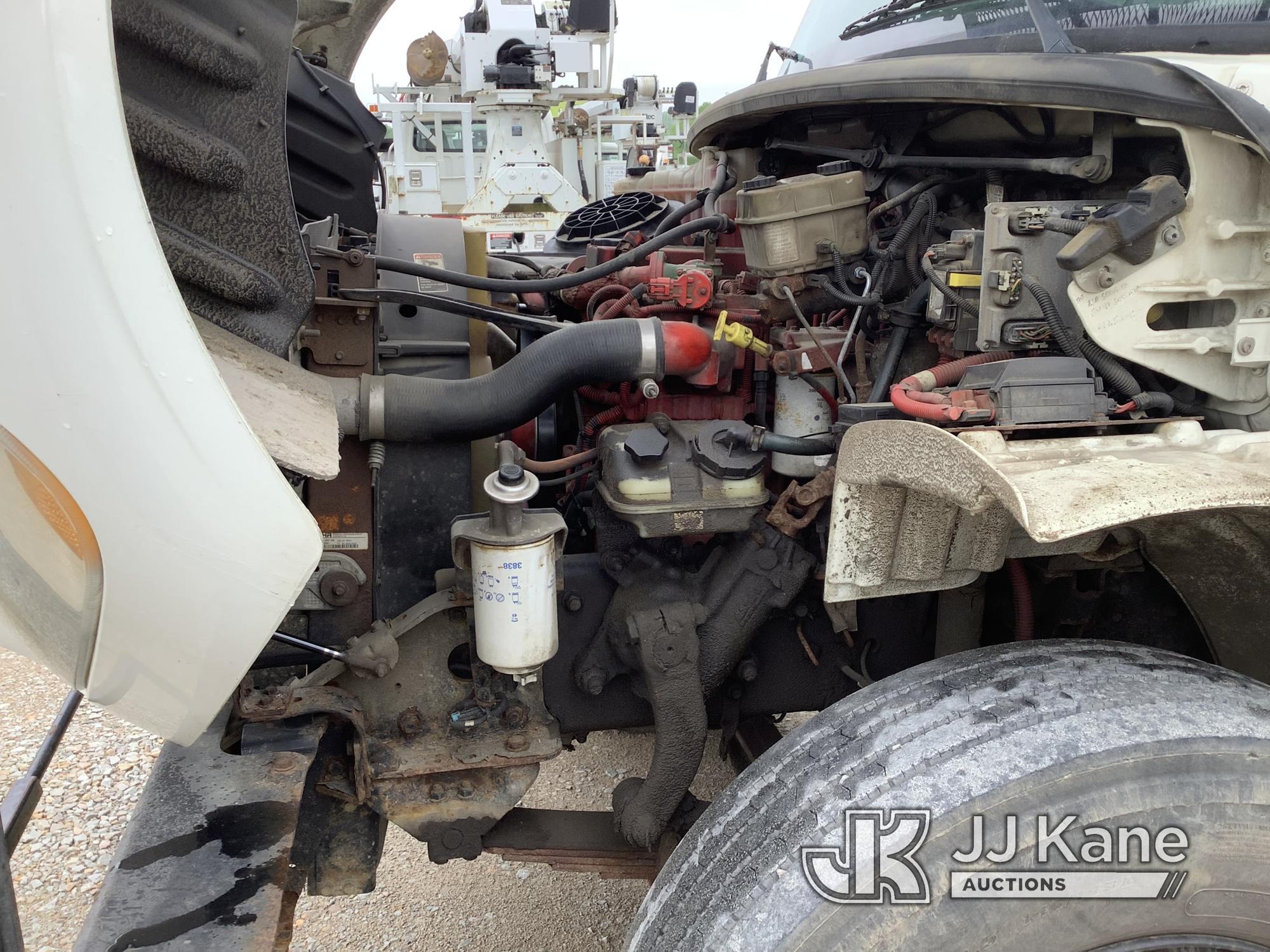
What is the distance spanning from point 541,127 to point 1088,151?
10864mm

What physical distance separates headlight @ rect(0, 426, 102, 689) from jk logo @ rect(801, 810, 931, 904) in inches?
36.7

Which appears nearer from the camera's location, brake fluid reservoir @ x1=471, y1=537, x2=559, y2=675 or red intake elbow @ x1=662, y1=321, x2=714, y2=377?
brake fluid reservoir @ x1=471, y1=537, x2=559, y2=675

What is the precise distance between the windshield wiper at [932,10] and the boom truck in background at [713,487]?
0.04ft

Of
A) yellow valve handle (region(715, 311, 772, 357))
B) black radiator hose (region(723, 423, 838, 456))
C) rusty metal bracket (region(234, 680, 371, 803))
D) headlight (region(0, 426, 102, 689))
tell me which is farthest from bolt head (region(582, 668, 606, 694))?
headlight (region(0, 426, 102, 689))

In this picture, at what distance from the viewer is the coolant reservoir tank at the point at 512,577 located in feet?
5.57

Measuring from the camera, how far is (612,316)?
223 centimetres

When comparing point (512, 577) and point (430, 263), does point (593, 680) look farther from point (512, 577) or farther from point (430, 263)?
point (430, 263)

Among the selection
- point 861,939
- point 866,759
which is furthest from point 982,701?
point 861,939

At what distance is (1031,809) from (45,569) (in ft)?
4.02

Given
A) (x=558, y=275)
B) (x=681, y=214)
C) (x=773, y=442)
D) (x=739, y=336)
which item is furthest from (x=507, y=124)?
(x=773, y=442)

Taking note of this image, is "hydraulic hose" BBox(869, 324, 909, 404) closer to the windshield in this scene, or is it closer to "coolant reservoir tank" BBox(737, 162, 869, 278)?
"coolant reservoir tank" BBox(737, 162, 869, 278)

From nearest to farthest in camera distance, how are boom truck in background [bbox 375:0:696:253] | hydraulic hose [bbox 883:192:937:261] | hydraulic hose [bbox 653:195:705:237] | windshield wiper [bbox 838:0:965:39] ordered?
hydraulic hose [bbox 883:192:937:261] < windshield wiper [bbox 838:0:965:39] < hydraulic hose [bbox 653:195:705:237] < boom truck in background [bbox 375:0:696:253]

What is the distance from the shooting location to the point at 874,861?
1205 mm

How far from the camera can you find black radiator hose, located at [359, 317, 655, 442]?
1829 mm
